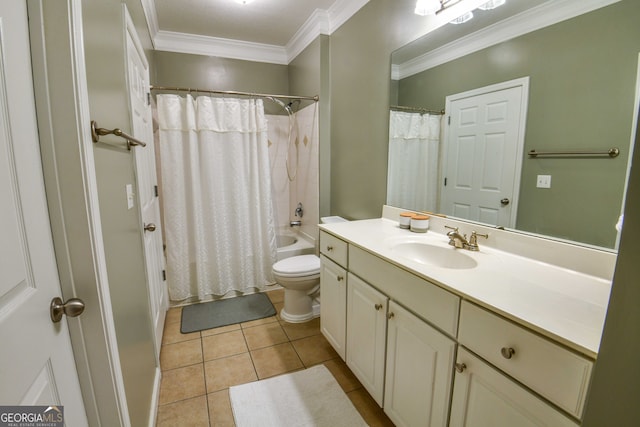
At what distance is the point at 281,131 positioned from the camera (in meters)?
3.32

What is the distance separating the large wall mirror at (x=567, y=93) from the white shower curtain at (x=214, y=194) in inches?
72.5

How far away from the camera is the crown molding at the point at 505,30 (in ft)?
3.43

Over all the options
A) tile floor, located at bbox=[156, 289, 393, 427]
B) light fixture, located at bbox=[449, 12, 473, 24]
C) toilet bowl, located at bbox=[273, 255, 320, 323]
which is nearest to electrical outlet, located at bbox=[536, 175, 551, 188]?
light fixture, located at bbox=[449, 12, 473, 24]

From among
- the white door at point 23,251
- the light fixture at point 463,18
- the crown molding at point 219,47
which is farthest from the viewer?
the crown molding at point 219,47

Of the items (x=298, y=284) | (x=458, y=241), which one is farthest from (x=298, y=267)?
(x=458, y=241)

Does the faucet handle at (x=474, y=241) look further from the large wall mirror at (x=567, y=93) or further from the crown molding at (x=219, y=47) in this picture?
the crown molding at (x=219, y=47)

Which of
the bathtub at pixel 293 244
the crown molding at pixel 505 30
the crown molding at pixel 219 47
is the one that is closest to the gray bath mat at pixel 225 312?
the bathtub at pixel 293 244

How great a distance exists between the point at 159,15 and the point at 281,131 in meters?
1.45

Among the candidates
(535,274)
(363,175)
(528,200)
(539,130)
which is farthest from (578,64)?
(363,175)

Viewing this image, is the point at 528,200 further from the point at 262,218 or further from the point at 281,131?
the point at 281,131

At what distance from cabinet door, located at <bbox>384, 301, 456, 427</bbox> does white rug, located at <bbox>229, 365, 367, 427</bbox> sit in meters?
0.30

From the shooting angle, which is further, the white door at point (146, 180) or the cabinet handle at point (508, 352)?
the white door at point (146, 180)

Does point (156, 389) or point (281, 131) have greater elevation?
point (281, 131)

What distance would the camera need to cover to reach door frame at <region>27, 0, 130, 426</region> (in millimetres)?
699
